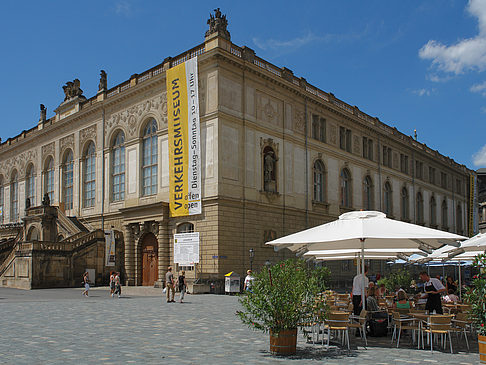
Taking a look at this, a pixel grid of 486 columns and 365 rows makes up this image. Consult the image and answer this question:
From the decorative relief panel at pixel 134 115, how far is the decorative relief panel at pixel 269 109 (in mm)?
6424

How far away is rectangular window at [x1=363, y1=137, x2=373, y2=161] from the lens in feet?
158

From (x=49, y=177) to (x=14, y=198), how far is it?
852cm

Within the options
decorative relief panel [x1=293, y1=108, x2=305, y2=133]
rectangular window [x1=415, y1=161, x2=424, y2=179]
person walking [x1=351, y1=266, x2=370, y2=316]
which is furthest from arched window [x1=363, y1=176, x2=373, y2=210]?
person walking [x1=351, y1=266, x2=370, y2=316]

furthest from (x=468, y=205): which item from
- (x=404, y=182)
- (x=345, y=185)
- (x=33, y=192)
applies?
(x=33, y=192)

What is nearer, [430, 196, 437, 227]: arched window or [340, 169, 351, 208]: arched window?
[340, 169, 351, 208]: arched window

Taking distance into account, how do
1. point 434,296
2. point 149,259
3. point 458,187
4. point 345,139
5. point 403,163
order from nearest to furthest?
1. point 434,296
2. point 149,259
3. point 345,139
4. point 403,163
5. point 458,187

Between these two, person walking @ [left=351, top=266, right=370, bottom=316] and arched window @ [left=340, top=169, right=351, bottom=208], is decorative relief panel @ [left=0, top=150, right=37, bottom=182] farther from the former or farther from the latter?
person walking @ [left=351, top=266, right=370, bottom=316]

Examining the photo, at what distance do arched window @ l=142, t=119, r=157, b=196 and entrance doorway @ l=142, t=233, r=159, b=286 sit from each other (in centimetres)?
328

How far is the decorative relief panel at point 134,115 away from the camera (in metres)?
35.8

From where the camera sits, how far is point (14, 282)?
36.2 meters

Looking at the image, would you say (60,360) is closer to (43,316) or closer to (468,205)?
(43,316)

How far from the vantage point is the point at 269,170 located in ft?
117

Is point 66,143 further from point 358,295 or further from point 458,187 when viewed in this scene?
point 458,187

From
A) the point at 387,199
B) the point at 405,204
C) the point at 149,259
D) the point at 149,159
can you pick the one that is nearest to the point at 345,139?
the point at 387,199
